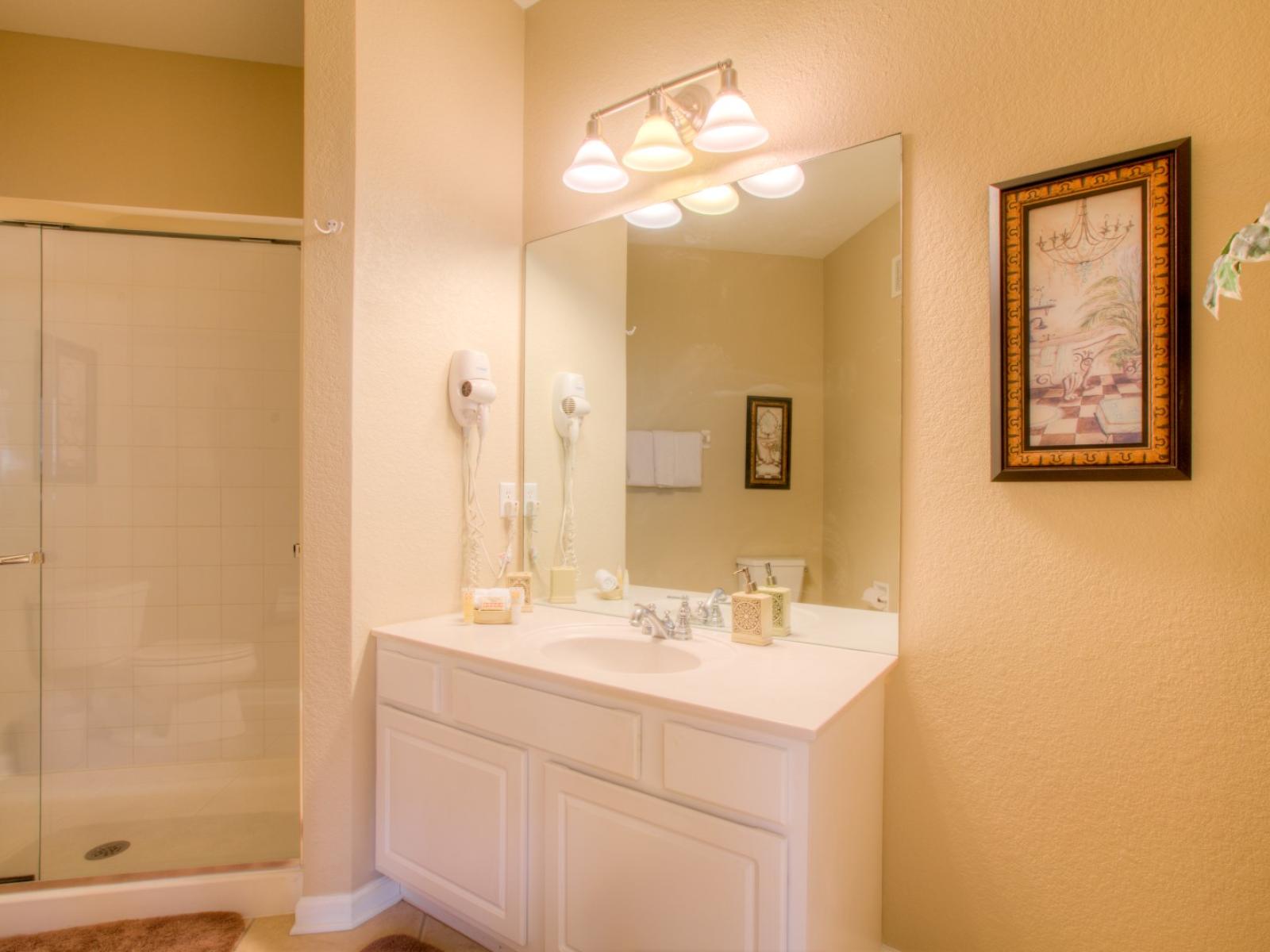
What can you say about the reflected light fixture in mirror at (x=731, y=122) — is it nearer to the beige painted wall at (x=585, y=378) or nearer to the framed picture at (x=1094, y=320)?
the beige painted wall at (x=585, y=378)

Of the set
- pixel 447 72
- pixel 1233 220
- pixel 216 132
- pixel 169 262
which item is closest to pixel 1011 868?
pixel 1233 220

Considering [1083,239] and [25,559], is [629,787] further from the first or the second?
[25,559]

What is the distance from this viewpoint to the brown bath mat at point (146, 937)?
1.66 meters

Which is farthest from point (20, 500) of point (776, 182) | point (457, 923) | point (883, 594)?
point (883, 594)

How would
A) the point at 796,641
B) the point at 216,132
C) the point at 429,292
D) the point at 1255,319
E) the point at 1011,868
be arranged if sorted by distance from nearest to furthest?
the point at 1255,319
the point at 1011,868
the point at 796,641
the point at 429,292
the point at 216,132

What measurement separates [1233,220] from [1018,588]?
0.79m

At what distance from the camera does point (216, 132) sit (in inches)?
98.5

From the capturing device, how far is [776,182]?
5.78 feet

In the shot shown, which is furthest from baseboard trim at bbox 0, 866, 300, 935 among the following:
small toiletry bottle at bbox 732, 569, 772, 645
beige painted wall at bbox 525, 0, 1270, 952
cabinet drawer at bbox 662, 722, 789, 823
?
beige painted wall at bbox 525, 0, 1270, 952

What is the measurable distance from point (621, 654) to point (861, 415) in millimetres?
893

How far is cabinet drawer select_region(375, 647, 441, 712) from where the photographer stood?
1.69 meters

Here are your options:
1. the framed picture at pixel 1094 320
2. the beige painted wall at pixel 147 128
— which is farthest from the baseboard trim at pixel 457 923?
the beige painted wall at pixel 147 128

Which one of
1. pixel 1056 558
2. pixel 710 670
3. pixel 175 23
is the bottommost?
pixel 710 670

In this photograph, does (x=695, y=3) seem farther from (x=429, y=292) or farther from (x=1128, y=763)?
(x=1128, y=763)
